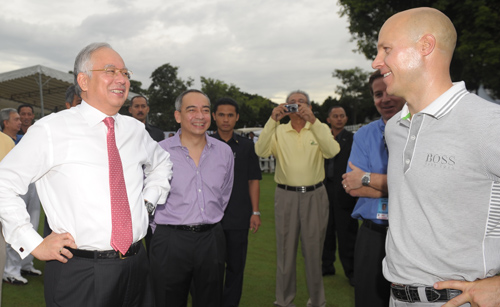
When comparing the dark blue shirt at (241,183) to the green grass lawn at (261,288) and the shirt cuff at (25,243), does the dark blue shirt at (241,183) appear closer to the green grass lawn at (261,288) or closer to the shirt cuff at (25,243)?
the green grass lawn at (261,288)

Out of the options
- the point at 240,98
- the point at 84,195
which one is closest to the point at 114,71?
the point at 84,195

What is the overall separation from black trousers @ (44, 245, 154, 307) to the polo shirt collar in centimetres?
199

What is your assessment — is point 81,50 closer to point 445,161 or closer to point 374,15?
point 445,161

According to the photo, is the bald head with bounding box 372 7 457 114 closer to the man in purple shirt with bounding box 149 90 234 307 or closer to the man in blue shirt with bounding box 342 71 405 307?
the man in blue shirt with bounding box 342 71 405 307

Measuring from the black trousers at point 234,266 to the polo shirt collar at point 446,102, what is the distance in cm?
363

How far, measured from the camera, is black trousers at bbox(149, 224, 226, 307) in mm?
3854

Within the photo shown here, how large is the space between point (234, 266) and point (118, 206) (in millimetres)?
2907

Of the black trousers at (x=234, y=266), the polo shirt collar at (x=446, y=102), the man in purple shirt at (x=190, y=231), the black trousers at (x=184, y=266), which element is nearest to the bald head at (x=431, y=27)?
the polo shirt collar at (x=446, y=102)

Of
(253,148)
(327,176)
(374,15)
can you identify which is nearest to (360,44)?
(374,15)

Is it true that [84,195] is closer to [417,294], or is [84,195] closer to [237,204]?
[417,294]

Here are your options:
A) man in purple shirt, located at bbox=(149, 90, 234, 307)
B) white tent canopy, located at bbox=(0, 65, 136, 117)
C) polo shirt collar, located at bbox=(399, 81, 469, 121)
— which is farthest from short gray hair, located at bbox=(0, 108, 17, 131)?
white tent canopy, located at bbox=(0, 65, 136, 117)

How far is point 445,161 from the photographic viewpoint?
1843 millimetres

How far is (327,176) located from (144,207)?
15.5 ft

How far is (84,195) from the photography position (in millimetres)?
2527
